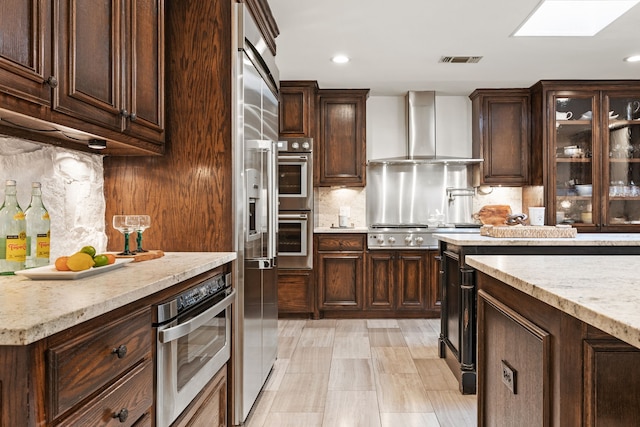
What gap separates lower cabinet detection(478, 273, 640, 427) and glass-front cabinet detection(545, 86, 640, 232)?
3.58m

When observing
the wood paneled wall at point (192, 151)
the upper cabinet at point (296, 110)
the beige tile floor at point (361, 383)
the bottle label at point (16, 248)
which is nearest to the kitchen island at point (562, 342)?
the beige tile floor at point (361, 383)

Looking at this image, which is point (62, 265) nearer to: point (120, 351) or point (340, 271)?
point (120, 351)

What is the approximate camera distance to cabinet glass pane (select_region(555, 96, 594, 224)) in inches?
184

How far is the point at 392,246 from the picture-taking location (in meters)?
4.61

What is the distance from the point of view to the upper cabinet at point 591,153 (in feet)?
15.3

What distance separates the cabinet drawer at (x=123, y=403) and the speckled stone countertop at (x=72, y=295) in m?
0.20

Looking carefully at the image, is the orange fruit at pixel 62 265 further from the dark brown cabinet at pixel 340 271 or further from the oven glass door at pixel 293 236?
the dark brown cabinet at pixel 340 271

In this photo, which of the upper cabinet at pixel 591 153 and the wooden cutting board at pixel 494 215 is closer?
the wooden cutting board at pixel 494 215

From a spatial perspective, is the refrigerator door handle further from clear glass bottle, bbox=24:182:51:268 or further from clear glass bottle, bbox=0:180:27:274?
clear glass bottle, bbox=0:180:27:274

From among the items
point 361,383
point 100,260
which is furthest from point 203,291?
point 361,383

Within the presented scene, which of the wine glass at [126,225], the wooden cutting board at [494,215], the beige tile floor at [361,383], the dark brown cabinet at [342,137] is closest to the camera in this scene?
the wine glass at [126,225]

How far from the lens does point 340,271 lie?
4684mm

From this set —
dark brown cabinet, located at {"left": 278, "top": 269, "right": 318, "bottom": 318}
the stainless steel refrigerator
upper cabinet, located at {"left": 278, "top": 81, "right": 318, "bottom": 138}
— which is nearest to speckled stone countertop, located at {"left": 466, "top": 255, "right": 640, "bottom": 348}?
the stainless steel refrigerator

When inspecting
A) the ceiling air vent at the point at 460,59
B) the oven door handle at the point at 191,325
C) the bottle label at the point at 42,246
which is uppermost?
the ceiling air vent at the point at 460,59
